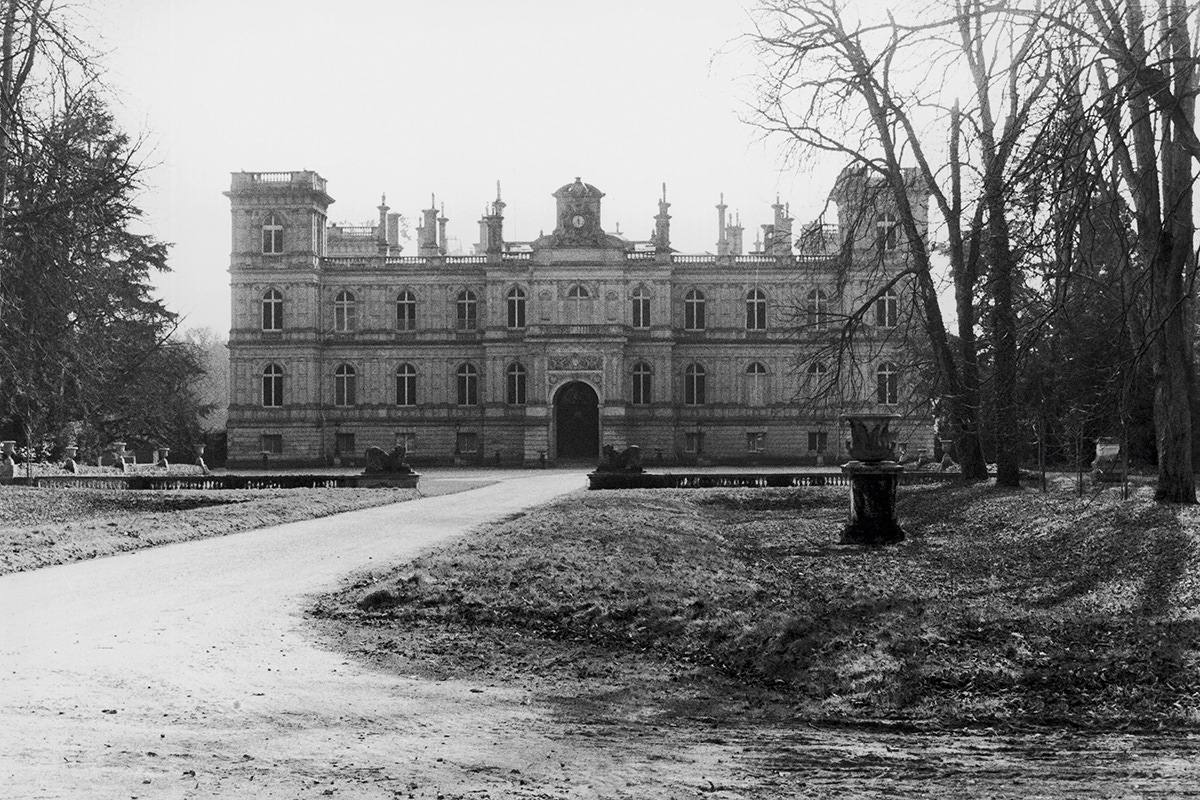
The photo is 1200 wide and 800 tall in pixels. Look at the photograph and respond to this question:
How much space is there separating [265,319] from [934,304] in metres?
40.4

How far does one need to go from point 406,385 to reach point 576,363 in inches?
365

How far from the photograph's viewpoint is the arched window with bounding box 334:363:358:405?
59062 mm

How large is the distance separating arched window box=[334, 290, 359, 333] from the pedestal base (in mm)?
45065

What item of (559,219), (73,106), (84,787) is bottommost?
(84,787)

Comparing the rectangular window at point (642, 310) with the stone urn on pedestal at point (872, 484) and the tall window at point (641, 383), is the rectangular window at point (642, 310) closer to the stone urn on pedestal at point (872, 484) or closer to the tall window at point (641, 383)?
the tall window at point (641, 383)

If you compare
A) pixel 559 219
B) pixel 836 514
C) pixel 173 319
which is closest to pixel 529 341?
pixel 559 219

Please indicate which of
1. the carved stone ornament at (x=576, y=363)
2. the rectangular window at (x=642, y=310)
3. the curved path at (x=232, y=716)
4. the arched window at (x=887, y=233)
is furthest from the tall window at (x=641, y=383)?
the curved path at (x=232, y=716)

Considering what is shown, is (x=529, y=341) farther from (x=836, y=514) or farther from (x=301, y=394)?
(x=836, y=514)

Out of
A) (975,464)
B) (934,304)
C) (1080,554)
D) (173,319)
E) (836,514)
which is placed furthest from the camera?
(173,319)

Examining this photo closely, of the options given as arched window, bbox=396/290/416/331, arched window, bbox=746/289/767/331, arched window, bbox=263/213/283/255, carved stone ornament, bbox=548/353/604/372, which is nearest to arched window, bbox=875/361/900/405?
arched window, bbox=746/289/767/331

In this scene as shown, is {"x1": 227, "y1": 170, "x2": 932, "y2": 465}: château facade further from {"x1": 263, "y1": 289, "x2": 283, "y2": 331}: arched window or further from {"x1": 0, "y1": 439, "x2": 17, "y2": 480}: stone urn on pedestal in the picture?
{"x1": 0, "y1": 439, "x2": 17, "y2": 480}: stone urn on pedestal

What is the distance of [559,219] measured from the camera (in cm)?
5662

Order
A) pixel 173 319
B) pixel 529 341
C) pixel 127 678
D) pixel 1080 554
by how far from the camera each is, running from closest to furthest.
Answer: pixel 127 678 < pixel 1080 554 < pixel 173 319 < pixel 529 341

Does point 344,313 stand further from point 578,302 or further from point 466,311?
point 578,302
